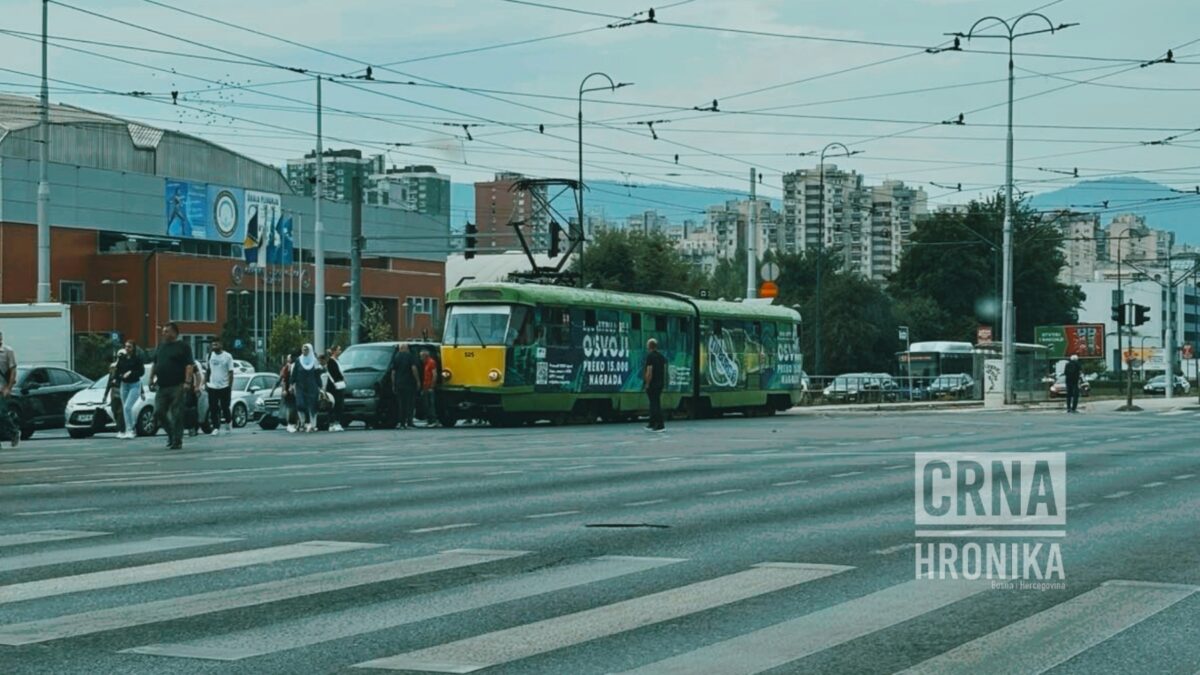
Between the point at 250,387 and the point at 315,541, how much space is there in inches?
1355

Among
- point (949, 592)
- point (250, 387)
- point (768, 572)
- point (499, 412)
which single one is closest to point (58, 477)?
point (768, 572)

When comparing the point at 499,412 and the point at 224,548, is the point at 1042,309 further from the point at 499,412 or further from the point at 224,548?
the point at 224,548

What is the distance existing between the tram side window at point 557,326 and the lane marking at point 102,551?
1111 inches

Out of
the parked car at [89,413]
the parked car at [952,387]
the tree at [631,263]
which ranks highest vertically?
the tree at [631,263]

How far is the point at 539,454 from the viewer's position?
26.0m

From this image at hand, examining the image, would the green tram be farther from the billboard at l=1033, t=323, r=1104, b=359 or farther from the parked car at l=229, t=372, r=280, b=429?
the billboard at l=1033, t=323, r=1104, b=359

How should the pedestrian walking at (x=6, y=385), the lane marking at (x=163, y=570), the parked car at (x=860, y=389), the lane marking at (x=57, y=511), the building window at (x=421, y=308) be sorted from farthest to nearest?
the building window at (x=421, y=308)
the parked car at (x=860, y=389)
the pedestrian walking at (x=6, y=385)
the lane marking at (x=57, y=511)
the lane marking at (x=163, y=570)

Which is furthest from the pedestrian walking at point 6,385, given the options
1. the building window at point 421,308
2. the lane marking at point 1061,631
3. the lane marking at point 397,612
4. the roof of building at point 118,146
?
the building window at point 421,308

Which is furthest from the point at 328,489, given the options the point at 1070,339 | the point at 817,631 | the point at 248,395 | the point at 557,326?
the point at 1070,339

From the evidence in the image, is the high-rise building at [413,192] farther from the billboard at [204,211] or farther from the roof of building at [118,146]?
the billboard at [204,211]

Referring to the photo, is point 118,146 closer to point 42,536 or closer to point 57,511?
point 57,511

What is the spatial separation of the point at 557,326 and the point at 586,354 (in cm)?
142

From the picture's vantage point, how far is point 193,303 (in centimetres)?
10006

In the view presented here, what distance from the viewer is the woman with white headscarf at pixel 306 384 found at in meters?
34.4
